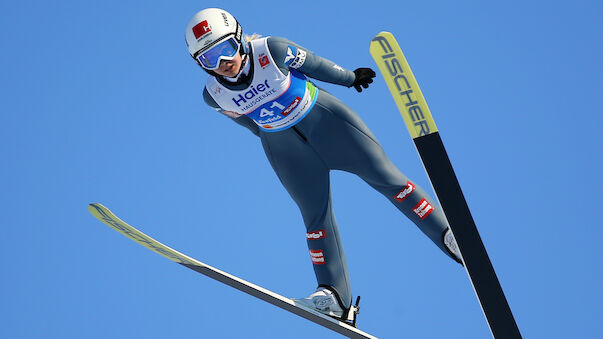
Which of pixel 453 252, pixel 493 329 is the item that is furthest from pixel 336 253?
pixel 493 329

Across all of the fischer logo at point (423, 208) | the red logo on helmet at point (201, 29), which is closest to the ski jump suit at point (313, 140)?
the fischer logo at point (423, 208)

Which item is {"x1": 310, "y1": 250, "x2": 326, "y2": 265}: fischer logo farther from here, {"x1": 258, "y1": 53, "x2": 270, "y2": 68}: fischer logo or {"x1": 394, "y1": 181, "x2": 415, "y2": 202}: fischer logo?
{"x1": 258, "y1": 53, "x2": 270, "y2": 68}: fischer logo

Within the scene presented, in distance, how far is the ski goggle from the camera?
3.12 metres

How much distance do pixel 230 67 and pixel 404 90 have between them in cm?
72

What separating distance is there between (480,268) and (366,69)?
96 cm

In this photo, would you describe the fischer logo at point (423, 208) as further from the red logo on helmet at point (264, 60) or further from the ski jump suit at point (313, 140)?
the red logo on helmet at point (264, 60)

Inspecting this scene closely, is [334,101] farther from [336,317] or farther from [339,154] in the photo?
[336,317]

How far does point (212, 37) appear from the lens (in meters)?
3.09

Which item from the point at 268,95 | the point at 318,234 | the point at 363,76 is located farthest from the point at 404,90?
the point at 318,234

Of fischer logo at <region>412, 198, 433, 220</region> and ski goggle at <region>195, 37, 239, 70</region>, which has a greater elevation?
ski goggle at <region>195, 37, 239, 70</region>

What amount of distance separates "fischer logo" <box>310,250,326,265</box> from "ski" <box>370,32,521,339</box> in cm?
72

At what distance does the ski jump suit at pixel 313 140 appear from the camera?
10.8 ft

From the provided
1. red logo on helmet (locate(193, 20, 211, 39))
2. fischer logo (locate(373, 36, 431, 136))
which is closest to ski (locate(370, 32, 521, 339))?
fischer logo (locate(373, 36, 431, 136))

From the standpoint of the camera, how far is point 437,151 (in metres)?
2.99
